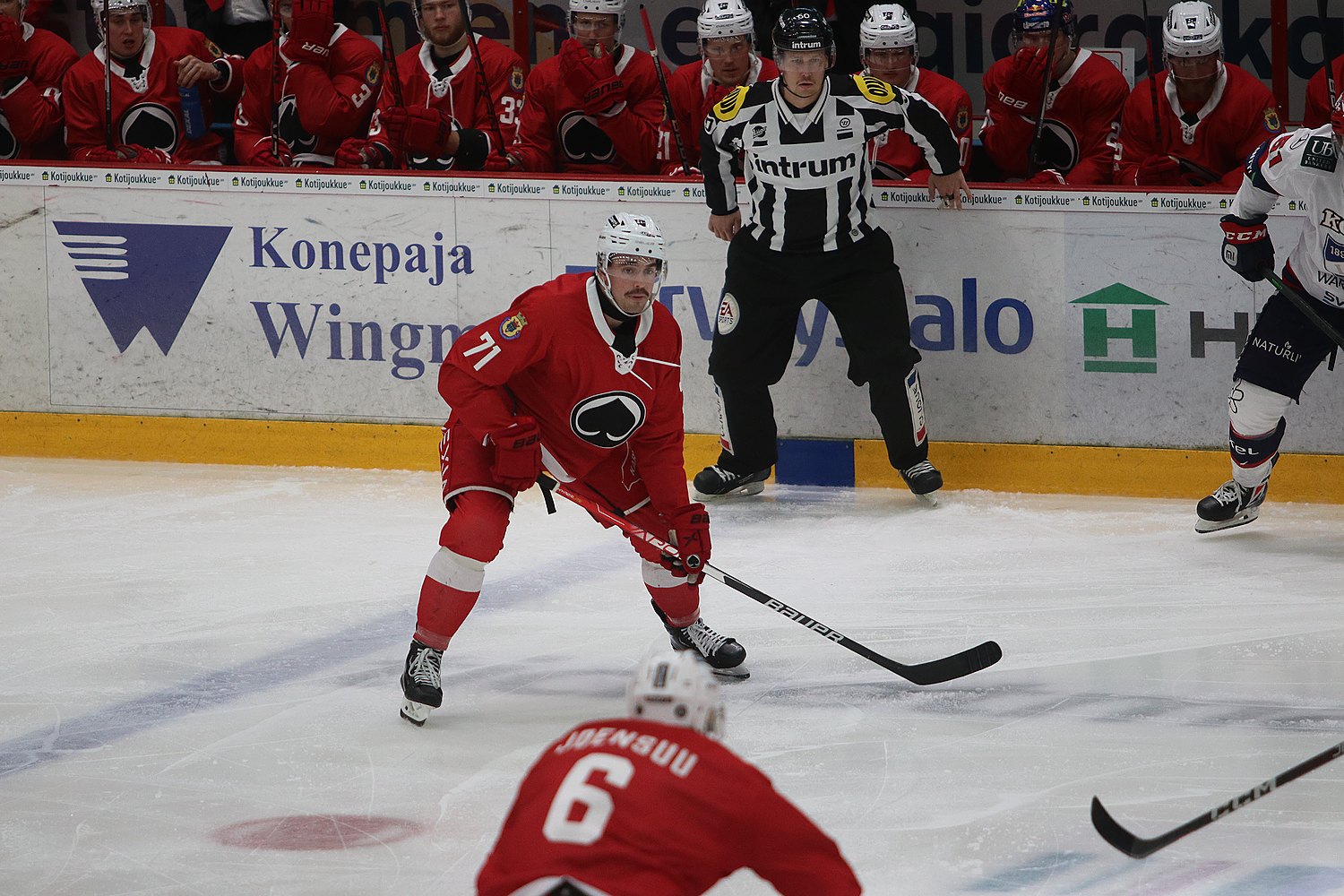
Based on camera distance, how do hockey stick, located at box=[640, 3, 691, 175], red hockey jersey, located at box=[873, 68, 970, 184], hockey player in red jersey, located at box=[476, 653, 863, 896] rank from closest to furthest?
hockey player in red jersey, located at box=[476, 653, 863, 896], red hockey jersey, located at box=[873, 68, 970, 184], hockey stick, located at box=[640, 3, 691, 175]

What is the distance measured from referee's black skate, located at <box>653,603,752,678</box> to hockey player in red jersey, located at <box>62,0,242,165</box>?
11.7 ft

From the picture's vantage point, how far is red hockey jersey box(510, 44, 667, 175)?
6.30m

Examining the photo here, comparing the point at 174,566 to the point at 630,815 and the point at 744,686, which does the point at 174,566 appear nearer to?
the point at 744,686

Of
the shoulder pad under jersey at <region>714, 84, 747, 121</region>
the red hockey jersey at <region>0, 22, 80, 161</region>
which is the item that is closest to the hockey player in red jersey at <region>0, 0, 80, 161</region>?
the red hockey jersey at <region>0, 22, 80, 161</region>

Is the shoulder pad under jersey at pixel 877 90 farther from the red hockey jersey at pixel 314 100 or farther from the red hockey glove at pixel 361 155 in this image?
the red hockey jersey at pixel 314 100

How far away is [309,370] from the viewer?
20.4ft

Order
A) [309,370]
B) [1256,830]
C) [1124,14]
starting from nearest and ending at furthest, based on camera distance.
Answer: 1. [1256,830]
2. [309,370]
3. [1124,14]

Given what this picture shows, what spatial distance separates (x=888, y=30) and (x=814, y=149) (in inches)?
27.8

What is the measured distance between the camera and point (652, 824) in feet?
5.97

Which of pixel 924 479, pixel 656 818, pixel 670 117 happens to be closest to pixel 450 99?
pixel 670 117

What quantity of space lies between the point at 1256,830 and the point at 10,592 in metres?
3.29

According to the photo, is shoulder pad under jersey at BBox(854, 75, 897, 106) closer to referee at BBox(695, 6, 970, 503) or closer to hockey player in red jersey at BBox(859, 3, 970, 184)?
referee at BBox(695, 6, 970, 503)

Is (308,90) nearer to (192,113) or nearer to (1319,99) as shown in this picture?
(192,113)

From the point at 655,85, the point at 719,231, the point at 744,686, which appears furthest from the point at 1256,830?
the point at 655,85
